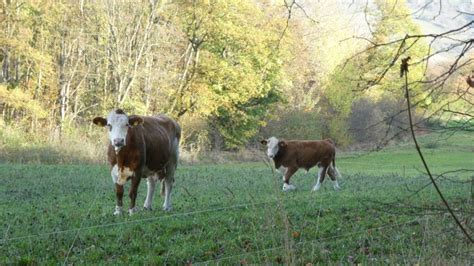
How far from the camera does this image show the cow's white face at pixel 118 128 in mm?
11297

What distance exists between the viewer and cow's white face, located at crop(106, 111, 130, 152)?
11.3 m

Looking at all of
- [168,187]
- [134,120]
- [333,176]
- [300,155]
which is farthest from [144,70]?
[134,120]

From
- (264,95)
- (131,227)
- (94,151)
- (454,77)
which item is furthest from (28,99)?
(454,77)

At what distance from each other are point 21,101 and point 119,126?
2675 centimetres

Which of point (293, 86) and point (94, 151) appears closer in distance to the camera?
point (94, 151)

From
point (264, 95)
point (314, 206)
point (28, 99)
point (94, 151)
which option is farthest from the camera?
point (264, 95)

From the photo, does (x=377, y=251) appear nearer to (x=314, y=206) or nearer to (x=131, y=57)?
(x=314, y=206)

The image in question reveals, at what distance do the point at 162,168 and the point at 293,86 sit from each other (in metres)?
45.1

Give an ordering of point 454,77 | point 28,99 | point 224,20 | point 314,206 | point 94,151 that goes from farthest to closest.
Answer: point 224,20 → point 28,99 → point 94,151 → point 314,206 → point 454,77

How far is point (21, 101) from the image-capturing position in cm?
3631

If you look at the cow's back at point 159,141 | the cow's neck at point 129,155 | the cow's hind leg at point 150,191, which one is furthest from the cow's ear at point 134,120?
the cow's hind leg at point 150,191

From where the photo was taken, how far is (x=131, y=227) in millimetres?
9609

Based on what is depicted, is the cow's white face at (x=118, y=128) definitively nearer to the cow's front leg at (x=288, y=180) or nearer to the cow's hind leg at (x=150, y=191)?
the cow's hind leg at (x=150, y=191)

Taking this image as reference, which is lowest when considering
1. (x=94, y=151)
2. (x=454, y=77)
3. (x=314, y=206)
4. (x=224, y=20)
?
(x=94, y=151)
